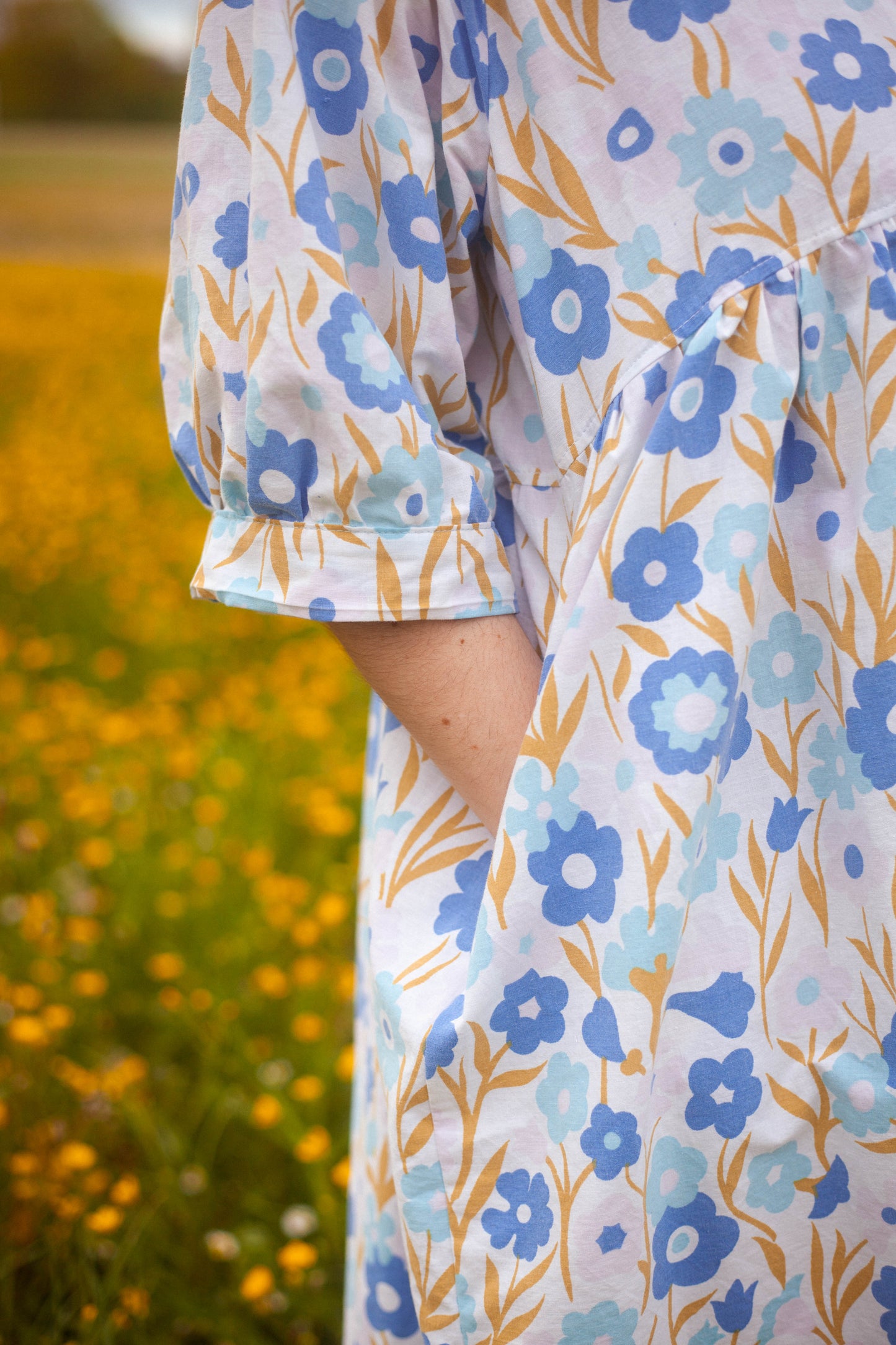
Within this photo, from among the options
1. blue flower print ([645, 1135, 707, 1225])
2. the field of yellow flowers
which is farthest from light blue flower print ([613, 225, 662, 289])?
the field of yellow flowers

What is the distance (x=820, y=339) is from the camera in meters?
0.54

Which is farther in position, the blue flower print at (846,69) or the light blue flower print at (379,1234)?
the light blue flower print at (379,1234)

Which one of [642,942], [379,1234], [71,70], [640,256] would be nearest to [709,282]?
[640,256]

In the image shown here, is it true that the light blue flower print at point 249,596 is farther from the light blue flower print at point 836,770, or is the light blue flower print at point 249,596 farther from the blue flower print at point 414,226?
the light blue flower print at point 836,770

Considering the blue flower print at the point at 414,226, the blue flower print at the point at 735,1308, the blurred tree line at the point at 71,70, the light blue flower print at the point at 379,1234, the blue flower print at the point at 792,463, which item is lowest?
the light blue flower print at the point at 379,1234

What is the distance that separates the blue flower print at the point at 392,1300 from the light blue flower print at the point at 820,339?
711mm

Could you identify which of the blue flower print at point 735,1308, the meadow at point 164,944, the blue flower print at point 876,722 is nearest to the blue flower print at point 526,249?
the blue flower print at point 876,722

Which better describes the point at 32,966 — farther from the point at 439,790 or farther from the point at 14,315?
the point at 14,315

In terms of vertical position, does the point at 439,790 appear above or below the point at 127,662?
below

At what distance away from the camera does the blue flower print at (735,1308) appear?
0.62 m

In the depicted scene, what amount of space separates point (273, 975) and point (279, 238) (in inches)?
49.4

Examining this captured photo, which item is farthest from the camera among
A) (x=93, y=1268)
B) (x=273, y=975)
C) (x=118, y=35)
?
(x=118, y=35)

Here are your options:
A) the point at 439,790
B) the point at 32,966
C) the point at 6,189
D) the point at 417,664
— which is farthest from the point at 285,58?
the point at 6,189

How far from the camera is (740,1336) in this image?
2.08 ft
